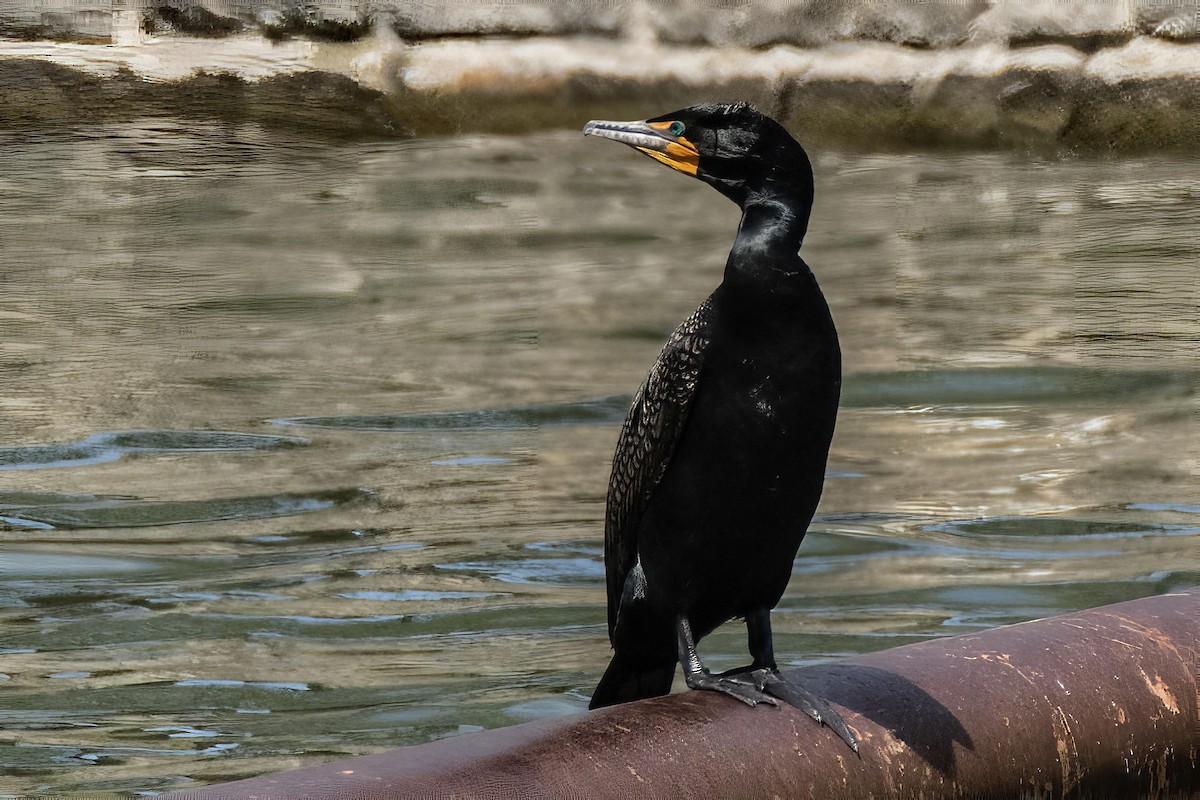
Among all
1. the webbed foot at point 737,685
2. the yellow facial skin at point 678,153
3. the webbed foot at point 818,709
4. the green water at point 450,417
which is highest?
the yellow facial skin at point 678,153

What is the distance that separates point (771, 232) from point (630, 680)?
0.96m

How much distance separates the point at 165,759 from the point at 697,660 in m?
2.07

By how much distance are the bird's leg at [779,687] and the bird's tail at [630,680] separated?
0.22 meters

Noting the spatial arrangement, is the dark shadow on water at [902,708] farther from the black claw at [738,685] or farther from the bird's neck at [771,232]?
the bird's neck at [771,232]

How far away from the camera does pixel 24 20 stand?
11961 mm

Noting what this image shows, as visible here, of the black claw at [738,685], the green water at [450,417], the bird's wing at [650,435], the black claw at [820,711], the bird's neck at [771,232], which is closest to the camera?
the black claw at [820,711]

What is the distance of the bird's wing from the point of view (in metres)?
2.89

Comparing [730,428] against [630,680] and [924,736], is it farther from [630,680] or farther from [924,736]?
[924,736]

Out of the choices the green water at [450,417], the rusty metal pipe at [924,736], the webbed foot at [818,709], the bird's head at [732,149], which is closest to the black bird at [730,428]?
the bird's head at [732,149]

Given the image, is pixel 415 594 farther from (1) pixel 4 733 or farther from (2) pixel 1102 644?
(2) pixel 1102 644

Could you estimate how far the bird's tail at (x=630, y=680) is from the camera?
3133mm

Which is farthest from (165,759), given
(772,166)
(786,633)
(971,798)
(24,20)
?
(24,20)

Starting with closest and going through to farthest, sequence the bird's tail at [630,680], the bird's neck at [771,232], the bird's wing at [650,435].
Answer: the bird's neck at [771,232]
the bird's wing at [650,435]
the bird's tail at [630,680]

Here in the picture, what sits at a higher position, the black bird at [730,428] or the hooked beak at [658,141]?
the hooked beak at [658,141]
